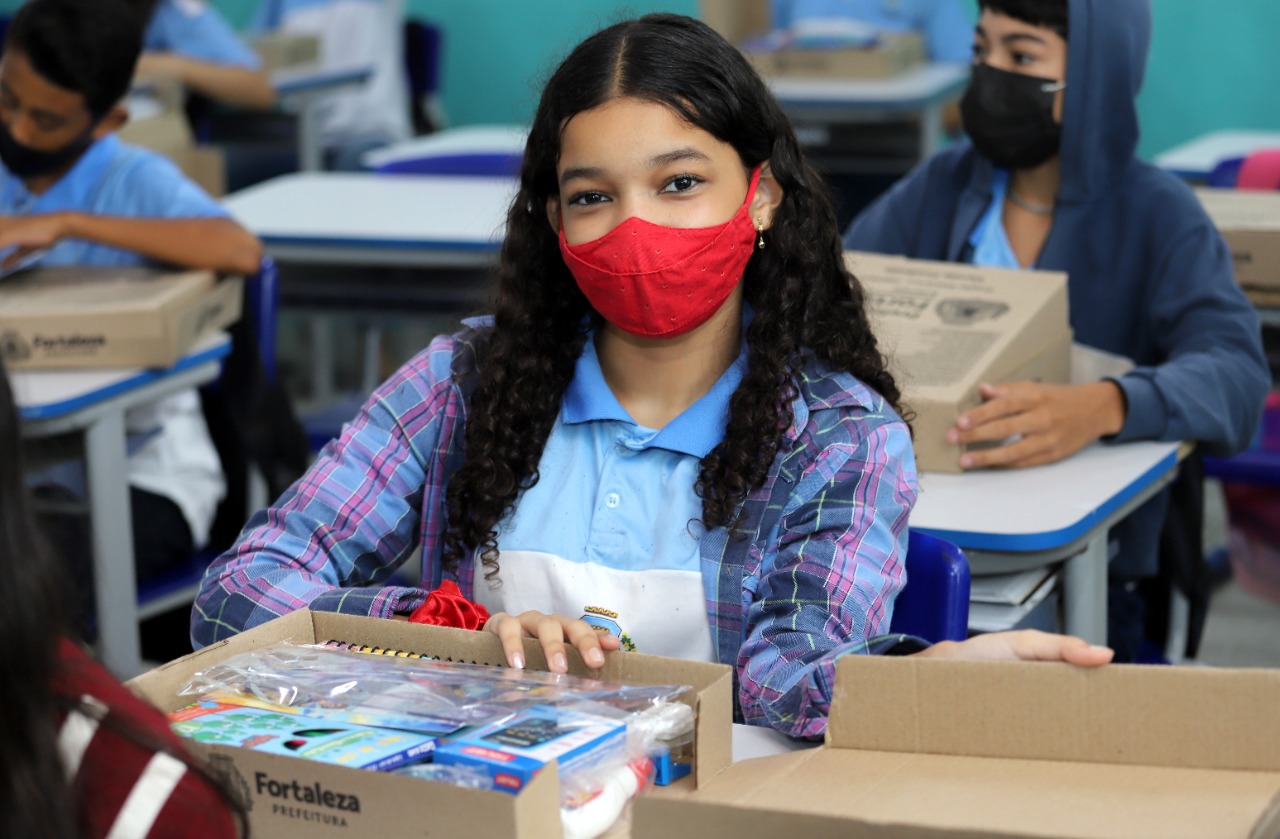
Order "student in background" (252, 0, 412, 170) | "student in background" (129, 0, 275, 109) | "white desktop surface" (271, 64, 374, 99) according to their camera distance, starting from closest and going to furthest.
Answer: "student in background" (129, 0, 275, 109), "white desktop surface" (271, 64, 374, 99), "student in background" (252, 0, 412, 170)

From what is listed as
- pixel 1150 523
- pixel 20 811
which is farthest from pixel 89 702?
pixel 1150 523

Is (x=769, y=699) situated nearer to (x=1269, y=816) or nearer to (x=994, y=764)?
(x=994, y=764)

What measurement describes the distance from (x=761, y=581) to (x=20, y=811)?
81cm

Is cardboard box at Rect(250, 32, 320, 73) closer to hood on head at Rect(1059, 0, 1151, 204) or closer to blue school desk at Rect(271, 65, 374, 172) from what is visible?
blue school desk at Rect(271, 65, 374, 172)

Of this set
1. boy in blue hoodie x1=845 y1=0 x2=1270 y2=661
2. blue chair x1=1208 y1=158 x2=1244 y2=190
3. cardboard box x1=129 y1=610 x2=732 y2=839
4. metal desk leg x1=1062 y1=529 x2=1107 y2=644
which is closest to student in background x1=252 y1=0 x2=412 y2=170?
blue chair x1=1208 y1=158 x2=1244 y2=190

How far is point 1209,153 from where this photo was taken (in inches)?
156

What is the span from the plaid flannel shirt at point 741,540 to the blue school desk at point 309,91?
4.43 m

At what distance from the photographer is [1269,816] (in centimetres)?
90

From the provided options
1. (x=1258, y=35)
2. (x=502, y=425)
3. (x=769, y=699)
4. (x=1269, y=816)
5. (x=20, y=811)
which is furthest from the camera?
(x=1258, y=35)

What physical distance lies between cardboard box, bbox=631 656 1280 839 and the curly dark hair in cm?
44

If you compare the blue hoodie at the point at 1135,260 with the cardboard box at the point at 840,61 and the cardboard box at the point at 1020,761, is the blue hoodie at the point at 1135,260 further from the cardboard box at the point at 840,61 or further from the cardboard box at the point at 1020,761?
the cardboard box at the point at 840,61

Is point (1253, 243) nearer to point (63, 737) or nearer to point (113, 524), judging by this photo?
point (113, 524)

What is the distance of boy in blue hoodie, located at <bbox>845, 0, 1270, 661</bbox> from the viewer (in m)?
2.11

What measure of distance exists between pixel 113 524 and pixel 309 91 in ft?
12.3
